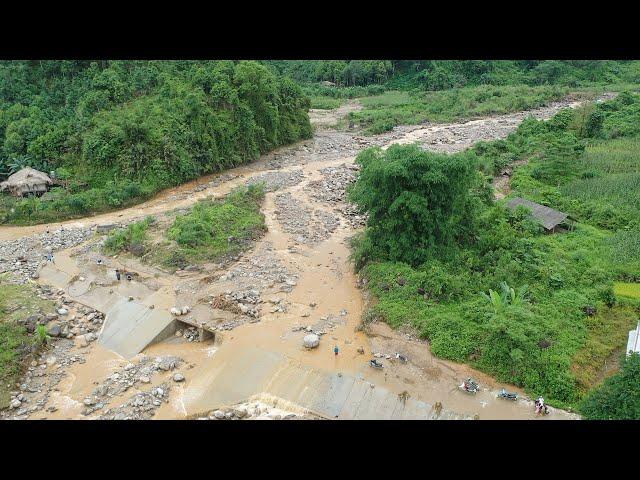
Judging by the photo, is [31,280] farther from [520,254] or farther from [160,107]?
[520,254]

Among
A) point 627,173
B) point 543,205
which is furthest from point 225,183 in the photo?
point 627,173

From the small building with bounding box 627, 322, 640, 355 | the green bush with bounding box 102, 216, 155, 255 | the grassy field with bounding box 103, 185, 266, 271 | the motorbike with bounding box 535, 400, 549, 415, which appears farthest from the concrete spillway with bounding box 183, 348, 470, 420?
Answer: the green bush with bounding box 102, 216, 155, 255

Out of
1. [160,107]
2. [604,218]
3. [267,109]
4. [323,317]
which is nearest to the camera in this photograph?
[323,317]

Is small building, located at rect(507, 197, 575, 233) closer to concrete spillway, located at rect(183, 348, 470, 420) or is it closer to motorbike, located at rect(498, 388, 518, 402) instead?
motorbike, located at rect(498, 388, 518, 402)

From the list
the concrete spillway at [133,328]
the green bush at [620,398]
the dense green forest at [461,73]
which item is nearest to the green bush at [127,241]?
the concrete spillway at [133,328]

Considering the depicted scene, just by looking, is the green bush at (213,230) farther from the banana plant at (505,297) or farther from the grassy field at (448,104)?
the grassy field at (448,104)

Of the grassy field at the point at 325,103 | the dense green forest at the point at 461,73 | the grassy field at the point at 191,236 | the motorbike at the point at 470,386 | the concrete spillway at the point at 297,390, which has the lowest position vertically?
the concrete spillway at the point at 297,390
